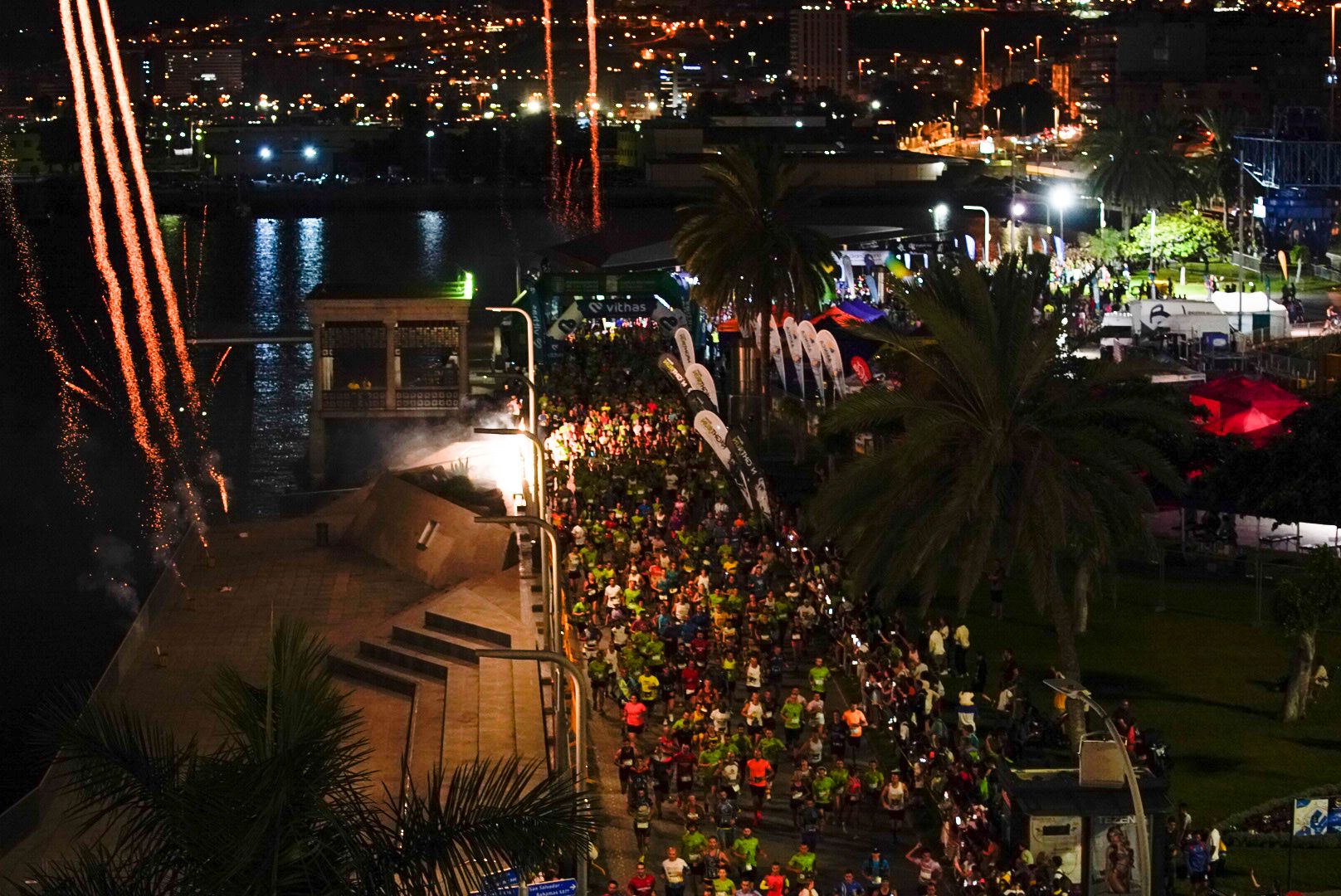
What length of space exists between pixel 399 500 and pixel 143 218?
155 m

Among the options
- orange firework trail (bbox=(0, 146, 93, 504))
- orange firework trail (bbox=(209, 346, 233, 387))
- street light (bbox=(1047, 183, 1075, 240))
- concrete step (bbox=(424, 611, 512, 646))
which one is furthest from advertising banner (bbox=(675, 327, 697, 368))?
Answer: orange firework trail (bbox=(209, 346, 233, 387))

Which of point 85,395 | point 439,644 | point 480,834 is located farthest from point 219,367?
point 480,834

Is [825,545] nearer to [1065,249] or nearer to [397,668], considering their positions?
[397,668]

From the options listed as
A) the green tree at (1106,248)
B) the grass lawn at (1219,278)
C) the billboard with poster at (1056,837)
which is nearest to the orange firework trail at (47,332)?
the grass lawn at (1219,278)

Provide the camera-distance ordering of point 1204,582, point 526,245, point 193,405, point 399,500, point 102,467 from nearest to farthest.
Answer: point 1204,582, point 399,500, point 102,467, point 193,405, point 526,245

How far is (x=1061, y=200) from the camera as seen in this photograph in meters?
87.6

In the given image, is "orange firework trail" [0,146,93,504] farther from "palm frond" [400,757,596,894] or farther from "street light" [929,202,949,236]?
"palm frond" [400,757,596,894]

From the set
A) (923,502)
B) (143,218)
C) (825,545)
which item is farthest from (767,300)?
(143,218)

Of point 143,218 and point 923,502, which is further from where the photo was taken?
point 143,218

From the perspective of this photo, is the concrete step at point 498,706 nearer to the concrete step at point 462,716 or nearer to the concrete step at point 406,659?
the concrete step at point 462,716

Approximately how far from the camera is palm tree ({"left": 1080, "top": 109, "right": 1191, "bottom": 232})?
86.4 metres

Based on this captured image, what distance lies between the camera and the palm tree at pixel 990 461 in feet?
→ 80.7

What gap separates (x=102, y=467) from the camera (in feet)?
231

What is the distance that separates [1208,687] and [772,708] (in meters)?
6.89
